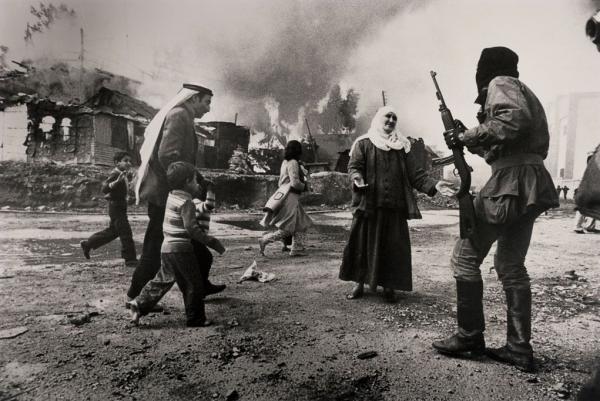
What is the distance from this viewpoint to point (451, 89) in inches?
158

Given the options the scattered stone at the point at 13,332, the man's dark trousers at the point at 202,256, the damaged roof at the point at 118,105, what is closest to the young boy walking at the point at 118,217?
the damaged roof at the point at 118,105

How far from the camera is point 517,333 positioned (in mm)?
2135

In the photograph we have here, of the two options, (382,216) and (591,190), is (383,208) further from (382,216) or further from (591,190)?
(591,190)

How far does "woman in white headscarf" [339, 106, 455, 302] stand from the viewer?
332 centimetres

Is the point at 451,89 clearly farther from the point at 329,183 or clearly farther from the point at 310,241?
the point at 329,183

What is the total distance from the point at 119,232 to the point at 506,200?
364 cm

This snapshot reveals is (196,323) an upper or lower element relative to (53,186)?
lower

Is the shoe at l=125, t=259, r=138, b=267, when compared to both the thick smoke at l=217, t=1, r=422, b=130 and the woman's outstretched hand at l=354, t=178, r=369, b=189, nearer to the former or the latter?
the thick smoke at l=217, t=1, r=422, b=130

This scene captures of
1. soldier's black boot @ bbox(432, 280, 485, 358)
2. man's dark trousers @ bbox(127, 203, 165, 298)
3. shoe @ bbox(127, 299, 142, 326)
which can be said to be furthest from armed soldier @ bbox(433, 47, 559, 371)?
man's dark trousers @ bbox(127, 203, 165, 298)

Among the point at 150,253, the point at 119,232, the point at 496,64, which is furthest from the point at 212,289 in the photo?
the point at 496,64

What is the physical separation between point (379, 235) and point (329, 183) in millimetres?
9487

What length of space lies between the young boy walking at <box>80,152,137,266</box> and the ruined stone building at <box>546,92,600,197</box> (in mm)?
4106

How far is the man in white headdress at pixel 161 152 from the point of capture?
2693 mm

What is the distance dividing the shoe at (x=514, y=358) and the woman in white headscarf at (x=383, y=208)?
3.62 ft
